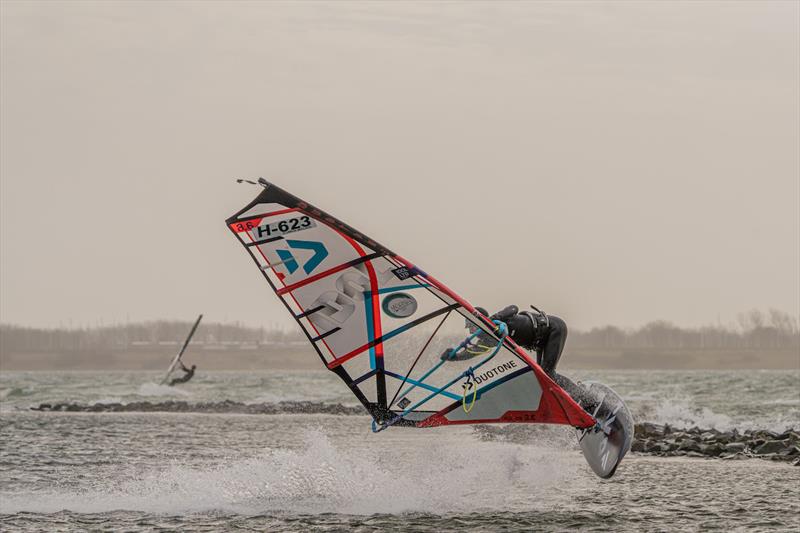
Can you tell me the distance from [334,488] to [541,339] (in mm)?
3889

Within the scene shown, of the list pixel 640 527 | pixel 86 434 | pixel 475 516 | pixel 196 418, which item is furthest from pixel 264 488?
pixel 196 418

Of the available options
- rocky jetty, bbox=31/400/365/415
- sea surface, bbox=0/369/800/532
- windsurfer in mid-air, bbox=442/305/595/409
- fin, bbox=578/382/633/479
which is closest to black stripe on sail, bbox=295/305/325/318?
windsurfer in mid-air, bbox=442/305/595/409

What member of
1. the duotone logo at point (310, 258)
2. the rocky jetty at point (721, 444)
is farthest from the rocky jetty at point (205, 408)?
the duotone logo at point (310, 258)

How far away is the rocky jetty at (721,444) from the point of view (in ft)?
69.5

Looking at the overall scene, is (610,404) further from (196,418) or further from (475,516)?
(196,418)

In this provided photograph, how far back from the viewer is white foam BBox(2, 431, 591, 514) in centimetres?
1395

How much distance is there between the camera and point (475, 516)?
1325 centimetres

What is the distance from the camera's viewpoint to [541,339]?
13.9 meters

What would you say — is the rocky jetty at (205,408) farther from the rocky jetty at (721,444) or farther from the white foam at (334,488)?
the white foam at (334,488)

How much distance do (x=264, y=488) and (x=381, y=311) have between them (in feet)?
12.4

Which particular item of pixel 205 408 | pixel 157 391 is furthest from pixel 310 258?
pixel 157 391

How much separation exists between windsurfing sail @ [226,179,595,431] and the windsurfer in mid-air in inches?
11.2

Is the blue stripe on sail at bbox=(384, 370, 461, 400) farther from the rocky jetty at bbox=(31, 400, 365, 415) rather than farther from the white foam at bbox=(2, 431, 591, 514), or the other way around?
the rocky jetty at bbox=(31, 400, 365, 415)

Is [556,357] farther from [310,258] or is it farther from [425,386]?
[310,258]
